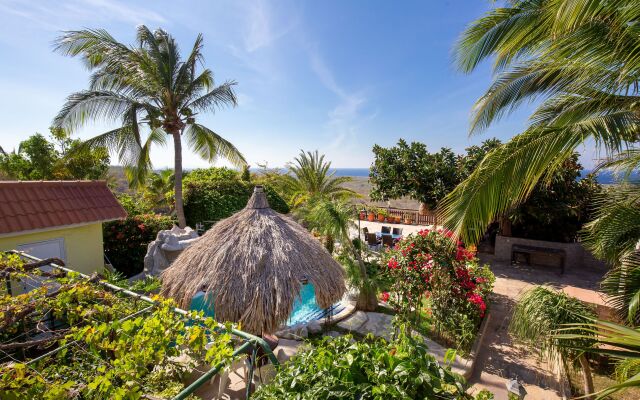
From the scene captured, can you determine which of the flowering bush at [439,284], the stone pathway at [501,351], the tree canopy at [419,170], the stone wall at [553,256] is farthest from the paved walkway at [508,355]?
the tree canopy at [419,170]

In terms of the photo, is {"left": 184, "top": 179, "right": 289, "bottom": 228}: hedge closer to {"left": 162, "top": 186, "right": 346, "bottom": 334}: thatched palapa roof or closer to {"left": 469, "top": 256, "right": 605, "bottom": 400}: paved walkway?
{"left": 162, "top": 186, "right": 346, "bottom": 334}: thatched palapa roof

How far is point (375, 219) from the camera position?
20.3m

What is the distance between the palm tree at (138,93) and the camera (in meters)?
10.3

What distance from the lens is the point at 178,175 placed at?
11781 mm

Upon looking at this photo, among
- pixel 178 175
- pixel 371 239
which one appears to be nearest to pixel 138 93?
pixel 178 175

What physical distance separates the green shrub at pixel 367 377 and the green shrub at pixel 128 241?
987 cm

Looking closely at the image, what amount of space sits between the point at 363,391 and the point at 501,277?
11.2m

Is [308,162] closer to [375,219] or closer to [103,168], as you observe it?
[375,219]

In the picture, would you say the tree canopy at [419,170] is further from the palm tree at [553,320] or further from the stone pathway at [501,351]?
the palm tree at [553,320]

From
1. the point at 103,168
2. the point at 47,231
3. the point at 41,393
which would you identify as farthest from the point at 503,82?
the point at 103,168

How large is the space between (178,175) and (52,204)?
17.3 feet

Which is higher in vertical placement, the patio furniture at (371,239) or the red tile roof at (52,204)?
the red tile roof at (52,204)

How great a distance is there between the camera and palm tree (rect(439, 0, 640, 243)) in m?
3.10

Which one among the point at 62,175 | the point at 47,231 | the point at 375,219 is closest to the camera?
the point at 47,231
